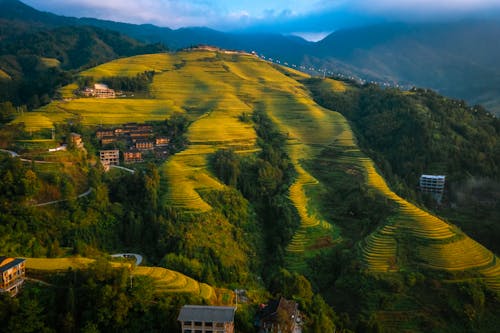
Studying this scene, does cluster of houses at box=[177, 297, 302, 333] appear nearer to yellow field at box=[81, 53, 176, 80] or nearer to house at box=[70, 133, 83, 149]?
house at box=[70, 133, 83, 149]

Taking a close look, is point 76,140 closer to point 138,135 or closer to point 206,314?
point 138,135

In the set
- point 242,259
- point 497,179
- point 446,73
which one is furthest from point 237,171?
point 446,73

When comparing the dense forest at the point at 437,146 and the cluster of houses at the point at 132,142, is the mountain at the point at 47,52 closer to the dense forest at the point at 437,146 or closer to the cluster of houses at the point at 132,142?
the cluster of houses at the point at 132,142

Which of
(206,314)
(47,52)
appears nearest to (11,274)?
(206,314)

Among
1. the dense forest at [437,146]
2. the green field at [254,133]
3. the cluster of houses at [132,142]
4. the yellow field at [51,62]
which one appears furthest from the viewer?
the yellow field at [51,62]

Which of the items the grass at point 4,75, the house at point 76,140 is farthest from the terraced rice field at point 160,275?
the grass at point 4,75

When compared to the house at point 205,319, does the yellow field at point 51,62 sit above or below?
above

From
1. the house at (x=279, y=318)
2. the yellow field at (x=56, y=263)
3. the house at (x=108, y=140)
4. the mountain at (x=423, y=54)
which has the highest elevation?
the mountain at (x=423, y=54)
